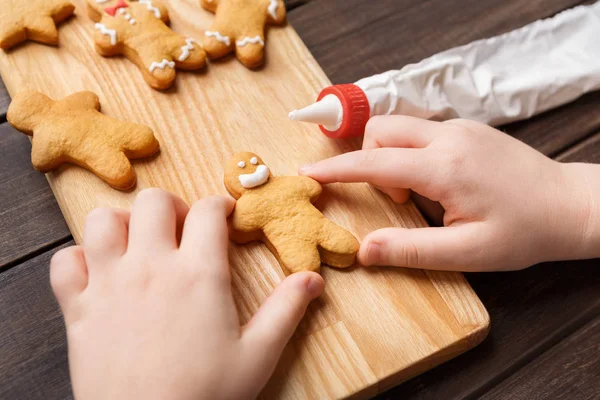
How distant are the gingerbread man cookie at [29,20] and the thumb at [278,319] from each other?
0.55 meters

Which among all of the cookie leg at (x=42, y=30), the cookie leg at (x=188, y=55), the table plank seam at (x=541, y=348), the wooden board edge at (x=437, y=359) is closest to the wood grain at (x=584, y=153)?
the table plank seam at (x=541, y=348)

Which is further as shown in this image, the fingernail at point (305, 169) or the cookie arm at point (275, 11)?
the cookie arm at point (275, 11)

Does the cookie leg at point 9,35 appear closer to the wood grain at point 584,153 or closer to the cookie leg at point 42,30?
the cookie leg at point 42,30

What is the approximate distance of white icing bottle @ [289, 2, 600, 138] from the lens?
0.83m

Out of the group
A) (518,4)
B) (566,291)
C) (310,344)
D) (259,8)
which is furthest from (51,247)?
(518,4)

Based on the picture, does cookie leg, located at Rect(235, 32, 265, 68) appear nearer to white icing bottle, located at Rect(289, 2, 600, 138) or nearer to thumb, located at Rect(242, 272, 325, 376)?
white icing bottle, located at Rect(289, 2, 600, 138)

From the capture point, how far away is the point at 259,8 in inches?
36.6

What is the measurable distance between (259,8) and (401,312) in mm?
541

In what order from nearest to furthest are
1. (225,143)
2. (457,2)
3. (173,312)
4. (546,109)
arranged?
(173,312) → (225,143) → (546,109) → (457,2)

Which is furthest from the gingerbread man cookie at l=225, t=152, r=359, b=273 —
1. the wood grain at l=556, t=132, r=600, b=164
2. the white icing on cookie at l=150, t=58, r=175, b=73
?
the wood grain at l=556, t=132, r=600, b=164

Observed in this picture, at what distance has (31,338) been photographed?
28.8 inches

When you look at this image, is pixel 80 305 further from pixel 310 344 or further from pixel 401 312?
pixel 401 312

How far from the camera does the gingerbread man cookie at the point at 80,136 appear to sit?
0.77m

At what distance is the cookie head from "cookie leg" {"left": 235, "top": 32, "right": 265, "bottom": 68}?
0.20 metres
